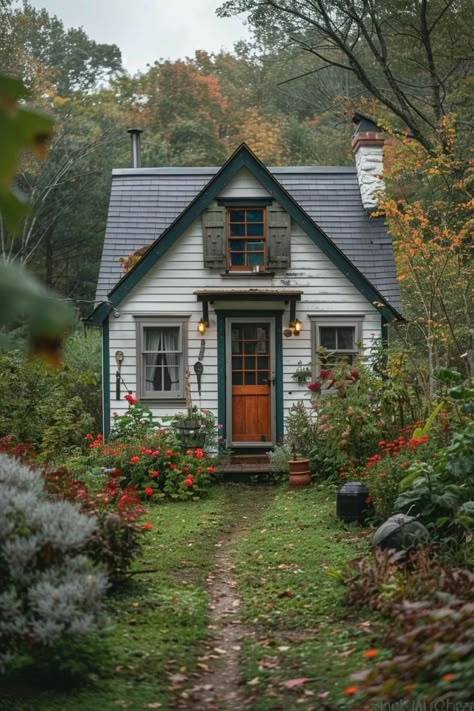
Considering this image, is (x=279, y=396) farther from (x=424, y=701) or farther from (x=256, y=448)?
(x=424, y=701)

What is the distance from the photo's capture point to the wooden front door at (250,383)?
16.0 metres

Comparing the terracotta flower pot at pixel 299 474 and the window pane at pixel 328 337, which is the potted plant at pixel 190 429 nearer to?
the terracotta flower pot at pixel 299 474

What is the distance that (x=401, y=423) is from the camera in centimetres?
1247

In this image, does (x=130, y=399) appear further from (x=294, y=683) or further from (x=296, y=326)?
(x=294, y=683)

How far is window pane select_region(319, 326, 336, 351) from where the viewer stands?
632 inches

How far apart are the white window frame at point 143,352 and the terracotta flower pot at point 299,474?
10.1 feet

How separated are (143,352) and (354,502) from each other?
6.78m

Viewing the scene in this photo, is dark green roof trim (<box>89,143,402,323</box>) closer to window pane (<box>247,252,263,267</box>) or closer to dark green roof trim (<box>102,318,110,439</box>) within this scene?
dark green roof trim (<box>102,318,110,439</box>)

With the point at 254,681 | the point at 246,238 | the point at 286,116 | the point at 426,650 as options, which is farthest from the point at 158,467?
the point at 286,116

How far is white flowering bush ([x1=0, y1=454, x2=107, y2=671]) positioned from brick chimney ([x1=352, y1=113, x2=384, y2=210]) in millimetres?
13073

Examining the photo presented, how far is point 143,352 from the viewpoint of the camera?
625 inches

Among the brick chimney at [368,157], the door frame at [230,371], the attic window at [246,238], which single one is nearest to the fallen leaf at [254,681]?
the door frame at [230,371]

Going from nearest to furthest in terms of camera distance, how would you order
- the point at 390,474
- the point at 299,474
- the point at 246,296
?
1. the point at 390,474
2. the point at 299,474
3. the point at 246,296

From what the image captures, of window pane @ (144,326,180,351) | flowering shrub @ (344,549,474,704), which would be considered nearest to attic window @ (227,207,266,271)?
window pane @ (144,326,180,351)
